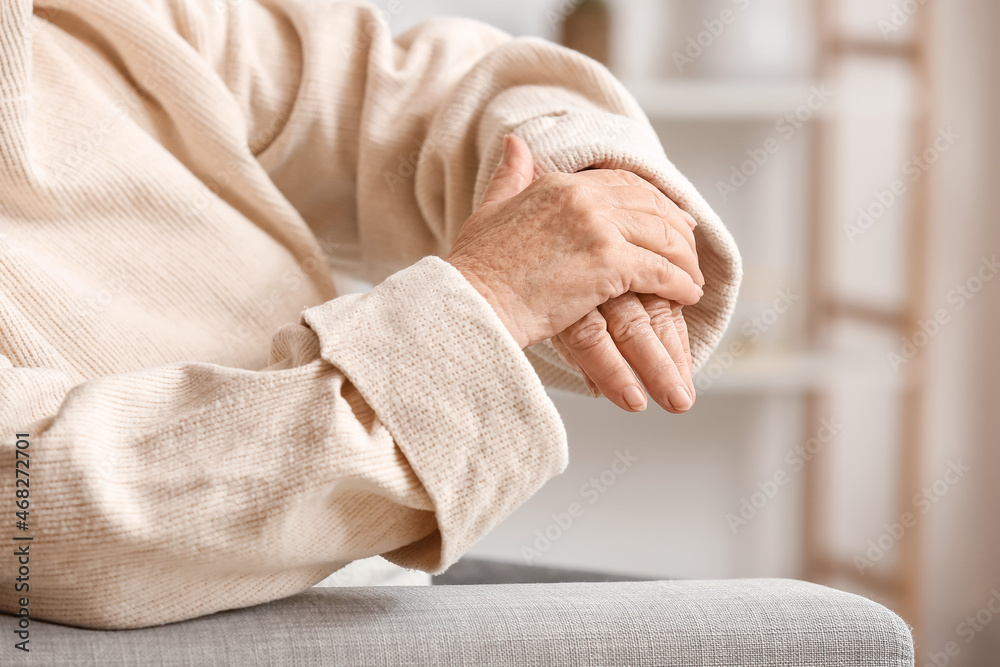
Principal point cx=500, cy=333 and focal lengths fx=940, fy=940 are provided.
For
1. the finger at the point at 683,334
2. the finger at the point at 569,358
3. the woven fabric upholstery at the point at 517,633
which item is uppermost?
the finger at the point at 683,334

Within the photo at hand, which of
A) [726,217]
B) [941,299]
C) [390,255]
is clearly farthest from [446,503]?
[941,299]

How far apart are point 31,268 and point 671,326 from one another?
420 millimetres

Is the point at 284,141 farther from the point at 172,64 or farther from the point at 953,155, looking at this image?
the point at 953,155

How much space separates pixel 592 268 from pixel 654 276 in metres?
0.05

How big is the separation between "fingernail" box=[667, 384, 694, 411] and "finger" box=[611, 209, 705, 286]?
8cm

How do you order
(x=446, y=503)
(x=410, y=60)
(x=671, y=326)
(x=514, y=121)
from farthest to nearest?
(x=410, y=60)
(x=514, y=121)
(x=671, y=326)
(x=446, y=503)

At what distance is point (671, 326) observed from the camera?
0.61m

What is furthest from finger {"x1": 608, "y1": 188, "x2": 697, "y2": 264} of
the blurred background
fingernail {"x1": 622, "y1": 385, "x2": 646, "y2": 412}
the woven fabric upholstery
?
the blurred background

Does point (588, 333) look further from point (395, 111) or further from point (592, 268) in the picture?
point (395, 111)

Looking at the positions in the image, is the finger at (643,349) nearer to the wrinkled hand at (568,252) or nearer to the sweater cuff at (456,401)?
the wrinkled hand at (568,252)

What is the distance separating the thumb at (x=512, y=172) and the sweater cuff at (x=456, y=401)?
0.52 ft

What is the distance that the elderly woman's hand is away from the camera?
535mm

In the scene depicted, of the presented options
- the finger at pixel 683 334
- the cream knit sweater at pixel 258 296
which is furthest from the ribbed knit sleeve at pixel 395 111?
the finger at pixel 683 334

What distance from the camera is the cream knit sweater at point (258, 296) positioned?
1.49 ft
